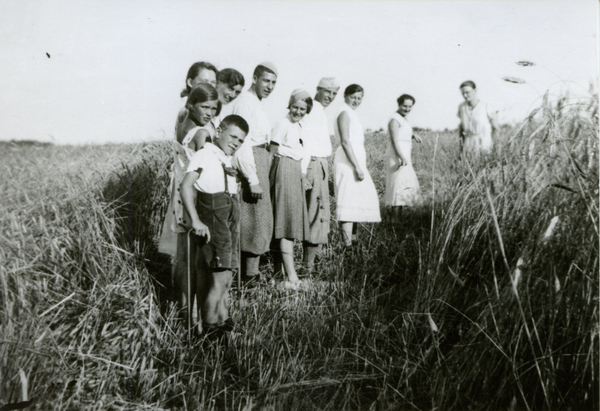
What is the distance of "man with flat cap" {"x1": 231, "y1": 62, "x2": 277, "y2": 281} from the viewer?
136 inches

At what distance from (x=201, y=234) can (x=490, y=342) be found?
1574 millimetres

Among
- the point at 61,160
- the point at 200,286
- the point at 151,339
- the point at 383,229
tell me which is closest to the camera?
the point at 151,339

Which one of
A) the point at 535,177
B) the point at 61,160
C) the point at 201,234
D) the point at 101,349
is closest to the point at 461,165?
the point at 535,177

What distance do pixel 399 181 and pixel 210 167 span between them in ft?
8.34

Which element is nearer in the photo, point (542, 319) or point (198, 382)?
point (542, 319)

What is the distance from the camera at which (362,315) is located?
2904 mm

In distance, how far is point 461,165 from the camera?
309cm

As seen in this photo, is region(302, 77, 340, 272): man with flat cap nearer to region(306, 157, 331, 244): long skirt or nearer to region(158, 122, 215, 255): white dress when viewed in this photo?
region(306, 157, 331, 244): long skirt

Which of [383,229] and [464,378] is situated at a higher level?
[383,229]

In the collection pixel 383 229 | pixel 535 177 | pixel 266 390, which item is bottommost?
pixel 266 390

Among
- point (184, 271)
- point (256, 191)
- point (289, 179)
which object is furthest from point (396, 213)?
point (184, 271)

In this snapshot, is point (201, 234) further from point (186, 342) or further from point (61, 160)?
point (61, 160)

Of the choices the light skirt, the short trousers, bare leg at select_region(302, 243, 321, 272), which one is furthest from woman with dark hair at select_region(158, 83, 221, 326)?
the light skirt

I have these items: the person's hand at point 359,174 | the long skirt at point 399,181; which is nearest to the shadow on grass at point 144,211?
the person's hand at point 359,174
